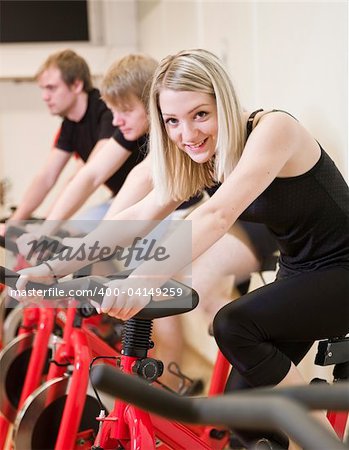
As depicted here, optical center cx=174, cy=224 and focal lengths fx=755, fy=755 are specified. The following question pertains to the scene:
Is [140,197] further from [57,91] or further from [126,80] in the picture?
[57,91]

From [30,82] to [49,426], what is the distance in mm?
4399

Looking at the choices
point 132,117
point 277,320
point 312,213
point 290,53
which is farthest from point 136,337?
point 290,53

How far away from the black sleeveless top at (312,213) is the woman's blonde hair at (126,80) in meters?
0.92

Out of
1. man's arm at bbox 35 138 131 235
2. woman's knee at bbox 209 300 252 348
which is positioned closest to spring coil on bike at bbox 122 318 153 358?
woman's knee at bbox 209 300 252 348

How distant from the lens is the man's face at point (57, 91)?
3.55 metres

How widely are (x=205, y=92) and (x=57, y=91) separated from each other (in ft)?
6.24

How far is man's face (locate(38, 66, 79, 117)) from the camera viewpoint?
355 centimetres

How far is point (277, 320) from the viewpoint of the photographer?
177 centimetres

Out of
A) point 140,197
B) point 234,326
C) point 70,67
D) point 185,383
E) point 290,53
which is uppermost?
point 290,53

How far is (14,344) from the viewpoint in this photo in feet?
10.2

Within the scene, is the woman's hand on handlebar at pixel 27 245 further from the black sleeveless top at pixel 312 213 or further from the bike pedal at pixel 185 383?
the black sleeveless top at pixel 312 213

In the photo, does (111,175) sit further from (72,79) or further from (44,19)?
(44,19)

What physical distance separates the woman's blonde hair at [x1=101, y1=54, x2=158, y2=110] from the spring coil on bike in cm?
116

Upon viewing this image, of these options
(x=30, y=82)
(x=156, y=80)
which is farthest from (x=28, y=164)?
(x=156, y=80)
